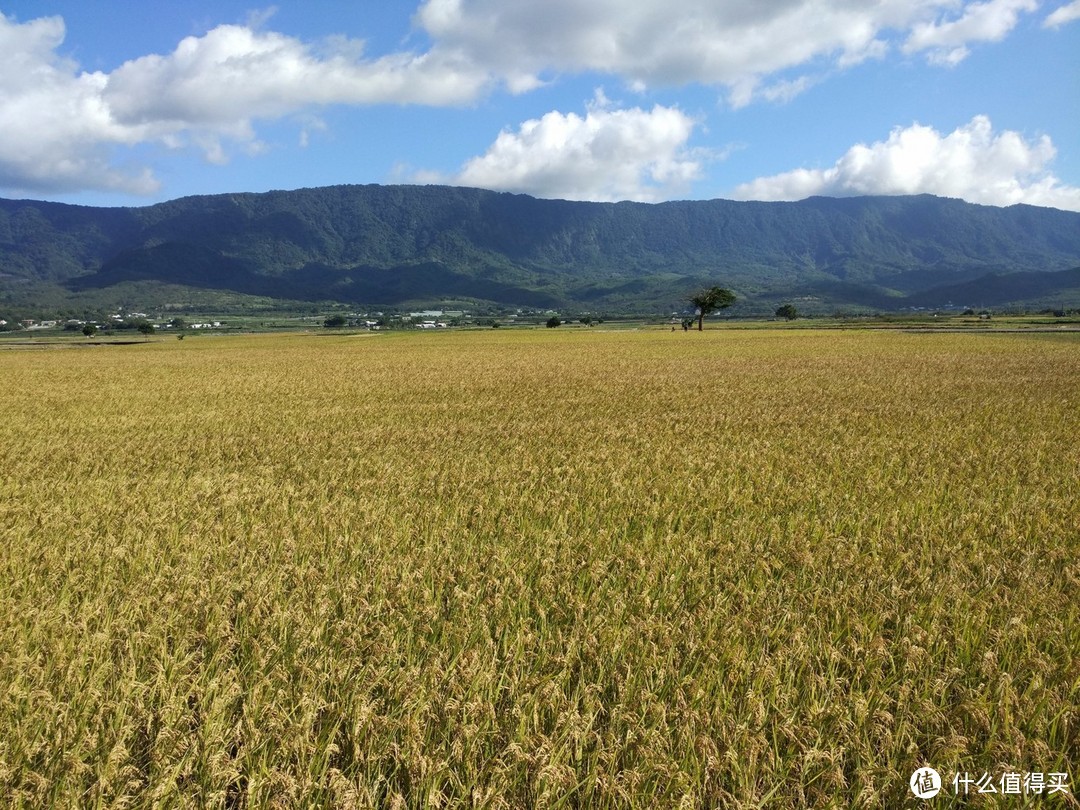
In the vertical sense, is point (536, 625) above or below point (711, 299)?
below

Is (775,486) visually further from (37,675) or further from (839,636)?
(37,675)

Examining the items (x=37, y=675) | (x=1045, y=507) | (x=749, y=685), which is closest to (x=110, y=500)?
(x=37, y=675)

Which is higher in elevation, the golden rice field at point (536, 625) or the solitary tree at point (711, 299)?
the solitary tree at point (711, 299)

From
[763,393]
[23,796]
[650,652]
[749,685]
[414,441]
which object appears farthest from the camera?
[763,393]

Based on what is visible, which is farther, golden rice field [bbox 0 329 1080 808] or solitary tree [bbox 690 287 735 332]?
solitary tree [bbox 690 287 735 332]

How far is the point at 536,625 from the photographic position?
6020 mm

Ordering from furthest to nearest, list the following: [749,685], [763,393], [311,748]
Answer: [763,393], [749,685], [311,748]

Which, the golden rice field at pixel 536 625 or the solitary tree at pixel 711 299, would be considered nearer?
the golden rice field at pixel 536 625

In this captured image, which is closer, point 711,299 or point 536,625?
point 536,625

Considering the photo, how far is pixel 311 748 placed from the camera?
4.09 meters

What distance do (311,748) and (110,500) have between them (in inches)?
330

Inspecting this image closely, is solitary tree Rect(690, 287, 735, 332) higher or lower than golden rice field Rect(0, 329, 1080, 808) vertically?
higher

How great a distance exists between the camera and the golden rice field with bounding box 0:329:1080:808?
4.00m

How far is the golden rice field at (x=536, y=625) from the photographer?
158 inches
